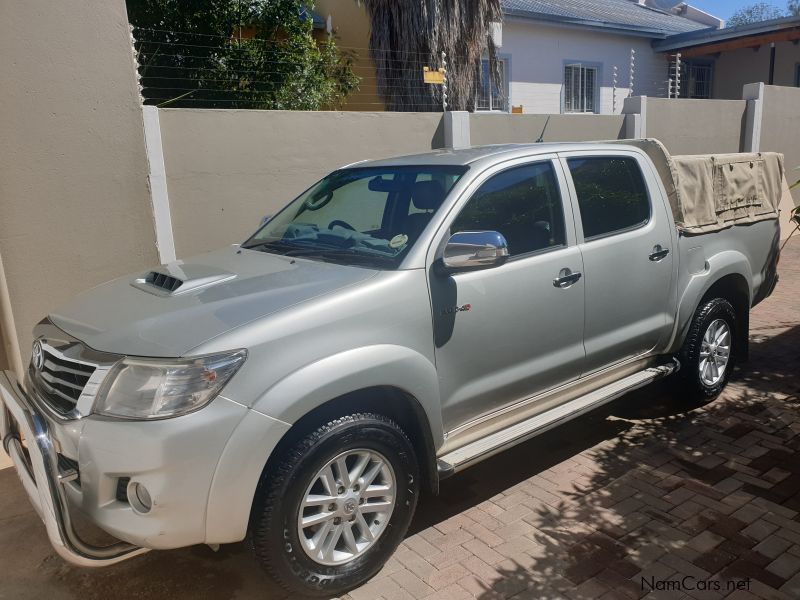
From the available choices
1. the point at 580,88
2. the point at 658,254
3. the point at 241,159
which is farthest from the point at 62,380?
the point at 580,88

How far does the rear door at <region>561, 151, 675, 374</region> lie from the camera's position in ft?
13.1

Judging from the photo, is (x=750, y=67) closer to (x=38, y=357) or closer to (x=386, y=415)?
(x=386, y=415)

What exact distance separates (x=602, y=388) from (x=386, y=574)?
1813 mm

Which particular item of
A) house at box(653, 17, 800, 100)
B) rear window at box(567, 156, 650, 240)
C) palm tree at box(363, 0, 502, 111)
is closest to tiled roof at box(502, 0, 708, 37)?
house at box(653, 17, 800, 100)

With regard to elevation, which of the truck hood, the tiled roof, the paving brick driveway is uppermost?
the tiled roof

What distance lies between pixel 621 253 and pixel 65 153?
4.36m

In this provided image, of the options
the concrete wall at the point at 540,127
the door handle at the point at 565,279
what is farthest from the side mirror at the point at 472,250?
the concrete wall at the point at 540,127

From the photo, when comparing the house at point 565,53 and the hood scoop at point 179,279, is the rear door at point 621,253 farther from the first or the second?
the house at point 565,53

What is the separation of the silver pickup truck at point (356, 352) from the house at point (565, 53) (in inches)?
418

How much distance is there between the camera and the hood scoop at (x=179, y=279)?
3191 millimetres

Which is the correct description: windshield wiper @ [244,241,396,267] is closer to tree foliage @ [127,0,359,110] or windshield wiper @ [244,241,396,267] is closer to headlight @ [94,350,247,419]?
headlight @ [94,350,247,419]

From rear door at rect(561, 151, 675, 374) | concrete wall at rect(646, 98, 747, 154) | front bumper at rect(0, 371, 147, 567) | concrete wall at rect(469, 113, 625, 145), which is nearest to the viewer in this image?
front bumper at rect(0, 371, 147, 567)

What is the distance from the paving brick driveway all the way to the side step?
461 millimetres

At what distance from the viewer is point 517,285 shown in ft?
11.6
